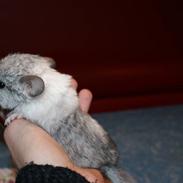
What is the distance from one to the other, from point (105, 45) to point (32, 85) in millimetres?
1499

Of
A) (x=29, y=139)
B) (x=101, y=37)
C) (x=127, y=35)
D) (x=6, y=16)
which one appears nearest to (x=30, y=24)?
(x=6, y=16)

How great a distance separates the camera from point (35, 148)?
108 cm

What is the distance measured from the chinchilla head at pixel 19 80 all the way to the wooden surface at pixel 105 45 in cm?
118

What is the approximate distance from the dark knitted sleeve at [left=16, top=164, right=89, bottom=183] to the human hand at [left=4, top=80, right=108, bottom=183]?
0.66 feet

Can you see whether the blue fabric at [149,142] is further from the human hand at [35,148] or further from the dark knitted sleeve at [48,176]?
the dark knitted sleeve at [48,176]

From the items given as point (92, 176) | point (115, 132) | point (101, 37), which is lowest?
point (115, 132)

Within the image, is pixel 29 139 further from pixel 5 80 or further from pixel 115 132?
pixel 115 132

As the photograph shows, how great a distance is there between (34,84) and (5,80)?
11 cm

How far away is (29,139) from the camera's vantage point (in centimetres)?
113

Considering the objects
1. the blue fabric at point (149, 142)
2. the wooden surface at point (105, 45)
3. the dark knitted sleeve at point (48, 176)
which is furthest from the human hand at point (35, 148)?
the wooden surface at point (105, 45)

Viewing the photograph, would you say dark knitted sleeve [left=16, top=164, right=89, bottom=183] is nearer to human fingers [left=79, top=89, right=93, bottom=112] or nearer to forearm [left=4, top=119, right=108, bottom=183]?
forearm [left=4, top=119, right=108, bottom=183]

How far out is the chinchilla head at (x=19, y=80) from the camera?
121cm

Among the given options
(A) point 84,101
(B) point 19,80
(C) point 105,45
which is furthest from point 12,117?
(C) point 105,45

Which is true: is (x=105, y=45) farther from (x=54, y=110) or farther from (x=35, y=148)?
(x=35, y=148)
